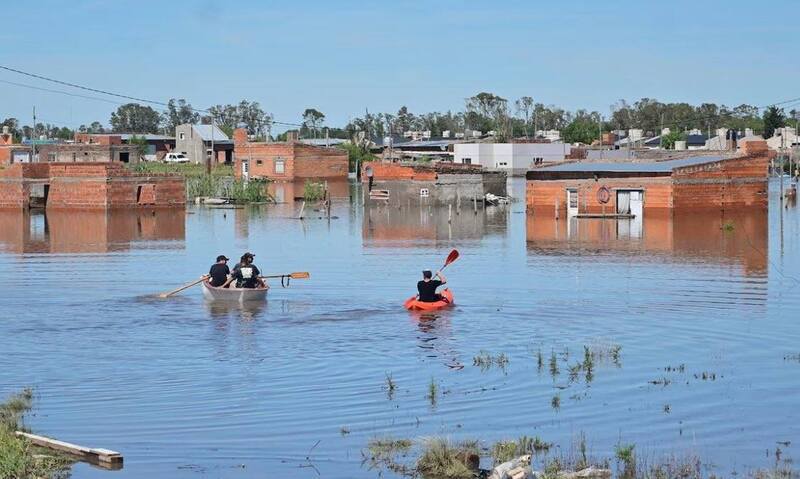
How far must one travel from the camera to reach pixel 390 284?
40.3 metres

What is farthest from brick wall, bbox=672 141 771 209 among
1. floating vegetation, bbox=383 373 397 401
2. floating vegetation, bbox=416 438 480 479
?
floating vegetation, bbox=416 438 480 479

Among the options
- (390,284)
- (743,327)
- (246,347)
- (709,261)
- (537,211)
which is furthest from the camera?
(537,211)

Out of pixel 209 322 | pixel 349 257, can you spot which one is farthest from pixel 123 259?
pixel 209 322

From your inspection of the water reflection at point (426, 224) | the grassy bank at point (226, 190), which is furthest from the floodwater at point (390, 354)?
the grassy bank at point (226, 190)

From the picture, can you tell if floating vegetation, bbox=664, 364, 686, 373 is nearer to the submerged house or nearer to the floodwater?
the floodwater

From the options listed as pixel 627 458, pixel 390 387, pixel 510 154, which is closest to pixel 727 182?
pixel 390 387

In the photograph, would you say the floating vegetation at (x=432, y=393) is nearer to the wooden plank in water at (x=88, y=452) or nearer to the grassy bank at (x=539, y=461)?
the grassy bank at (x=539, y=461)

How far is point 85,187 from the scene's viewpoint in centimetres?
8319

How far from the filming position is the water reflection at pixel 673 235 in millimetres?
51531

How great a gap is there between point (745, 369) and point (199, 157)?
138 meters

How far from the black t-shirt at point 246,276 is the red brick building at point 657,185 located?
44.6 meters

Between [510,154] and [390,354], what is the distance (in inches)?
5149

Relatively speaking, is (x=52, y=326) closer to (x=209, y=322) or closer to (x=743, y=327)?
(x=209, y=322)

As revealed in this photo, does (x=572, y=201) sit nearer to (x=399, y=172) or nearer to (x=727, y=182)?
(x=727, y=182)
